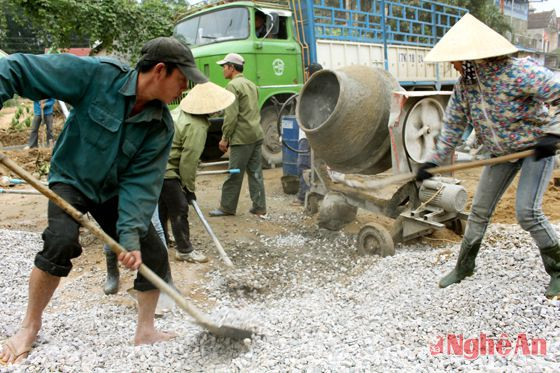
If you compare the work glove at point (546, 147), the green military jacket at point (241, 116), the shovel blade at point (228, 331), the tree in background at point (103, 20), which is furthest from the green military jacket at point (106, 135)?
the tree in background at point (103, 20)

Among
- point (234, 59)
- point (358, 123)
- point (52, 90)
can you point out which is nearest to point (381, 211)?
point (358, 123)

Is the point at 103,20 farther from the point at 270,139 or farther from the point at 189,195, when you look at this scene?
the point at 189,195

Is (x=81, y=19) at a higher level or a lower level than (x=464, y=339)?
higher

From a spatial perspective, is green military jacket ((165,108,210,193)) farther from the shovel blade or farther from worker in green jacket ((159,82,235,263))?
the shovel blade

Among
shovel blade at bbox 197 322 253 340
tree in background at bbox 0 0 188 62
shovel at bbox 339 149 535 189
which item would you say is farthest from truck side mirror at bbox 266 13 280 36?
shovel blade at bbox 197 322 253 340

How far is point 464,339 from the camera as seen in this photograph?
251 centimetres

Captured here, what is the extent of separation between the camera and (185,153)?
4023 mm

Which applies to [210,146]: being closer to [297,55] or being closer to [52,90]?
[297,55]

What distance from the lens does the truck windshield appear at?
754 centimetres

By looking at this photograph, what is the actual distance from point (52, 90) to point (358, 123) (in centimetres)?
270

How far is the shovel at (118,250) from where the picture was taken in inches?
78.6

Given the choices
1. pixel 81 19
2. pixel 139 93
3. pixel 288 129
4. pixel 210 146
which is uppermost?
pixel 81 19

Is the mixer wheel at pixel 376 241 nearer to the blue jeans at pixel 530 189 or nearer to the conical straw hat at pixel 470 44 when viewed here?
the blue jeans at pixel 530 189

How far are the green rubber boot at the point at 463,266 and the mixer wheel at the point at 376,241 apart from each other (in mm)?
889
